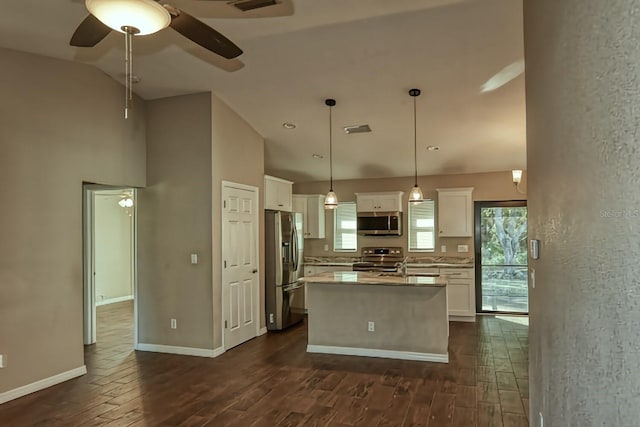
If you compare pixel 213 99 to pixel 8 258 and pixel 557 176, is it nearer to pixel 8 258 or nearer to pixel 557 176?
pixel 8 258

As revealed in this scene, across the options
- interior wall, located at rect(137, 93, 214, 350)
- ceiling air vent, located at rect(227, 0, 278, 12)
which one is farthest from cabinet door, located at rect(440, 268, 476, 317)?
ceiling air vent, located at rect(227, 0, 278, 12)

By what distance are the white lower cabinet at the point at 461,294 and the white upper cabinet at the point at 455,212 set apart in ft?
2.13

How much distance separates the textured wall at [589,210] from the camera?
42.2 inches

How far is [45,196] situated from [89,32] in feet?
7.56

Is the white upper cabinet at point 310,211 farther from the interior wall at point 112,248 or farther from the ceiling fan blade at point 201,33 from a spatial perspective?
the ceiling fan blade at point 201,33

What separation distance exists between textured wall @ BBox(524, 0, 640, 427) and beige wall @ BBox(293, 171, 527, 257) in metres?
5.27

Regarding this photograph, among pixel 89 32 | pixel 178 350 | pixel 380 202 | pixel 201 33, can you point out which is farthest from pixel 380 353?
pixel 89 32

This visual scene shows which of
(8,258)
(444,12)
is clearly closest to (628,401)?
(444,12)

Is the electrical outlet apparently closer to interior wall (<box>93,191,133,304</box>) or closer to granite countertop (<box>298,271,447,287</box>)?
granite countertop (<box>298,271,447,287</box>)

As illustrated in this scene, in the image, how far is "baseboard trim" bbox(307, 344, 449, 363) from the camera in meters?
4.76

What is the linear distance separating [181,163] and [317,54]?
219 centimetres

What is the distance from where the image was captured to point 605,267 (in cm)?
126

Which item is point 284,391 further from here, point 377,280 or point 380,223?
point 380,223

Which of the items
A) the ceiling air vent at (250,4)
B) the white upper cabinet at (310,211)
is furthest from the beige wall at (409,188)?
the ceiling air vent at (250,4)
